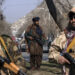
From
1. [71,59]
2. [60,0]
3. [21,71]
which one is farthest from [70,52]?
[60,0]

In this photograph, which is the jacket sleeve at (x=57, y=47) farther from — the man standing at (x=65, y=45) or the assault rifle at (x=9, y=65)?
the assault rifle at (x=9, y=65)

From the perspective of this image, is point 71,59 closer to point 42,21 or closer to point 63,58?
point 63,58

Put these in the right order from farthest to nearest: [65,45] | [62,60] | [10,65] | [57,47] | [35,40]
Answer: [35,40] < [10,65] < [57,47] < [65,45] < [62,60]

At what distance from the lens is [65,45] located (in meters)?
4.67

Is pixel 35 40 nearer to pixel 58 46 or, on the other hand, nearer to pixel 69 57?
pixel 58 46

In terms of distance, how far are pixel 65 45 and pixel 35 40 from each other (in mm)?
7152

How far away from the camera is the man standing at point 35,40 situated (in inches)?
456

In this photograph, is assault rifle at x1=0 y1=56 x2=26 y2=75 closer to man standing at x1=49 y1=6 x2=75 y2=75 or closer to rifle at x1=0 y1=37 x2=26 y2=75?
rifle at x1=0 y1=37 x2=26 y2=75

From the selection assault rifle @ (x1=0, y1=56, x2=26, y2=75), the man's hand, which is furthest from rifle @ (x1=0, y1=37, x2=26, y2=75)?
the man's hand

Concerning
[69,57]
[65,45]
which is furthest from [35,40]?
[69,57]

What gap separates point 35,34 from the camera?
1171 cm

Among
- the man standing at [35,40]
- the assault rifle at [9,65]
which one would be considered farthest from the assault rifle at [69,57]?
the man standing at [35,40]

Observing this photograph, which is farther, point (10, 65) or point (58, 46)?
point (10, 65)

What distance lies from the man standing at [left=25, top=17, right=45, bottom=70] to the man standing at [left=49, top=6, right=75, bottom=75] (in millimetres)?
6570
